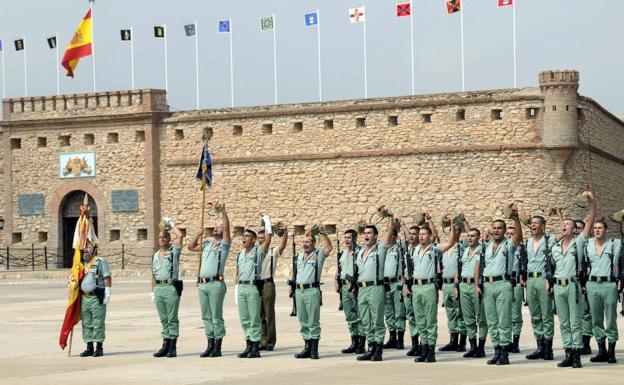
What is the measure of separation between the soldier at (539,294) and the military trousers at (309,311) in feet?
8.18

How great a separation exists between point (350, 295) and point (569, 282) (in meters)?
2.94

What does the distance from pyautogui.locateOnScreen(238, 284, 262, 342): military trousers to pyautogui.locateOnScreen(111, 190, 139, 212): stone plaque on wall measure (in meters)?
27.2

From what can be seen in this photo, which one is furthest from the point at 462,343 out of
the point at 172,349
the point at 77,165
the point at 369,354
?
the point at 77,165

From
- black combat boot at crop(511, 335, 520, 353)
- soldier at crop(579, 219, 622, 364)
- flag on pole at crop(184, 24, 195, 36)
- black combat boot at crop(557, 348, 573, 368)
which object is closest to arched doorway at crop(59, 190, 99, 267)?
flag on pole at crop(184, 24, 195, 36)

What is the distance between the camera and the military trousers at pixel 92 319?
16281 millimetres

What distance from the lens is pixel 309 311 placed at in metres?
15.4

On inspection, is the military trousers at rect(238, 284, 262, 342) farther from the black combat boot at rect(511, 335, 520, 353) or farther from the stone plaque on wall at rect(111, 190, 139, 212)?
Result: the stone plaque on wall at rect(111, 190, 139, 212)

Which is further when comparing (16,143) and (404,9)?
(16,143)

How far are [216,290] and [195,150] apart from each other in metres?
26.3

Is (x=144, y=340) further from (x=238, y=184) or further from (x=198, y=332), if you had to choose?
(x=238, y=184)

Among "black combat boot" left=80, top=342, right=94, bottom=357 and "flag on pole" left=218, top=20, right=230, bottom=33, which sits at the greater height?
"flag on pole" left=218, top=20, right=230, bottom=33

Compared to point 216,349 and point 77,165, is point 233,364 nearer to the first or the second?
point 216,349

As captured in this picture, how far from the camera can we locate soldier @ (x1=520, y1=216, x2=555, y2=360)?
1470 cm

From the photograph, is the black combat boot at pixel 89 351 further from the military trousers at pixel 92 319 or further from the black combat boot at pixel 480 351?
the black combat boot at pixel 480 351
